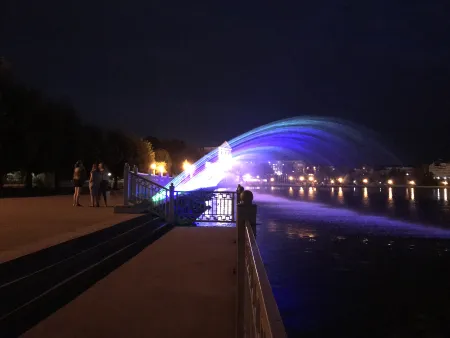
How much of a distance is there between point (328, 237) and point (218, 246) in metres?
8.30

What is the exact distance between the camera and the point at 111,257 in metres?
8.86

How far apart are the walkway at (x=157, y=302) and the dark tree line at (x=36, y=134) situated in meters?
24.0

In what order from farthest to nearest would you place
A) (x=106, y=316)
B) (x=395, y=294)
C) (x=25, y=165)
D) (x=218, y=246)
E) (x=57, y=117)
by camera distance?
(x=57, y=117) < (x=25, y=165) < (x=218, y=246) < (x=395, y=294) < (x=106, y=316)

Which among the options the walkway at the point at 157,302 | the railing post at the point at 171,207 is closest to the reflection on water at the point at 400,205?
the railing post at the point at 171,207

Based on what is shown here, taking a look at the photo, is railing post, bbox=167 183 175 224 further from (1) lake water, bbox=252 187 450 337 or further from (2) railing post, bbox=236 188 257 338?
(2) railing post, bbox=236 188 257 338

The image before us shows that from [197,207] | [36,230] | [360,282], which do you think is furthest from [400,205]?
[36,230]

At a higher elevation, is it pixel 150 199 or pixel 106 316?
pixel 150 199

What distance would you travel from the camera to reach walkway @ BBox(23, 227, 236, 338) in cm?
538

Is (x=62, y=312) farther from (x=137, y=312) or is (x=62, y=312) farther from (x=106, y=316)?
(x=137, y=312)

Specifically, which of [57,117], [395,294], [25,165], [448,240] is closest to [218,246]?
[395,294]

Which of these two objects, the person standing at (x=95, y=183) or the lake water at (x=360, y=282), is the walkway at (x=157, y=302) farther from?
the person standing at (x=95, y=183)

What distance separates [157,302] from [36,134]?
28.7m

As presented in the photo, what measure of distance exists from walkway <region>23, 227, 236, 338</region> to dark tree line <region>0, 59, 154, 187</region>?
24035 millimetres

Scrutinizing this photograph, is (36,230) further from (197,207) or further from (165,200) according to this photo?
(197,207)
